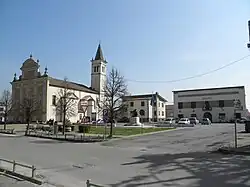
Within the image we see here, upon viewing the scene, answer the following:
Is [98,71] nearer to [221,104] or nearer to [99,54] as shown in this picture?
[99,54]

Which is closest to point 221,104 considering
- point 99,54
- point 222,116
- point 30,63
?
point 222,116

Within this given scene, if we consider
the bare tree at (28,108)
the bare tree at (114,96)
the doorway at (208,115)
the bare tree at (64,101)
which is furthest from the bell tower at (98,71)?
the bare tree at (114,96)

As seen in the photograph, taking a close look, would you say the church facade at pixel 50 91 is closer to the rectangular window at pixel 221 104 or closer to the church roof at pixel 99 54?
the church roof at pixel 99 54

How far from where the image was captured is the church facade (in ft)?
244

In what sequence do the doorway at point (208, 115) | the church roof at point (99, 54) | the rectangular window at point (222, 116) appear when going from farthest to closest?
the church roof at point (99, 54) < the doorway at point (208, 115) < the rectangular window at point (222, 116)

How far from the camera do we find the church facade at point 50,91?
74.4m

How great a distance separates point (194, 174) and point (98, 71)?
90.0 m

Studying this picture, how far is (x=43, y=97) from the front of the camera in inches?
3017

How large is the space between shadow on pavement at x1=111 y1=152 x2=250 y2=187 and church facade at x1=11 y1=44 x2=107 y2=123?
54785mm

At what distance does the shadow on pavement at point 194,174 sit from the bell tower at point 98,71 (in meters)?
85.7

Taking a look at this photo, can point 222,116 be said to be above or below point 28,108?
below

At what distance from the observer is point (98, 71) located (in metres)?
98.7

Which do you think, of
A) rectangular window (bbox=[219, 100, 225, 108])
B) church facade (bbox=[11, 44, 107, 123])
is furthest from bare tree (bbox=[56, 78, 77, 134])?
rectangular window (bbox=[219, 100, 225, 108])

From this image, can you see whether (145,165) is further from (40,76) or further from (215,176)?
(40,76)
